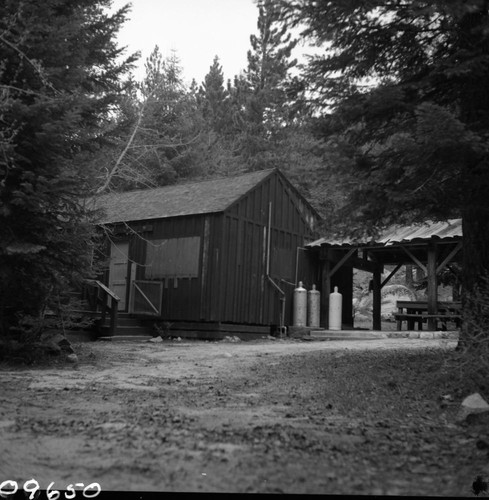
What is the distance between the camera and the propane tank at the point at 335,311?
1788 centimetres

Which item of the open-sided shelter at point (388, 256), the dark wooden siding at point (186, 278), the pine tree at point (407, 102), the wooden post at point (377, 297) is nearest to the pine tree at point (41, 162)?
the pine tree at point (407, 102)

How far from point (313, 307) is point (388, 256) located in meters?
3.80

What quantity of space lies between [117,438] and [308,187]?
29.6m

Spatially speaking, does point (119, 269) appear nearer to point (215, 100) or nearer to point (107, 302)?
point (107, 302)

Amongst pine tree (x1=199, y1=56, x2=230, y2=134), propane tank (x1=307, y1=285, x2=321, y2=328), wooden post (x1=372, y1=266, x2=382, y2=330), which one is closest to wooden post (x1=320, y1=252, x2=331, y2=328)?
propane tank (x1=307, y1=285, x2=321, y2=328)

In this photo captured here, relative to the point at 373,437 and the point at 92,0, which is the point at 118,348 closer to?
the point at 92,0

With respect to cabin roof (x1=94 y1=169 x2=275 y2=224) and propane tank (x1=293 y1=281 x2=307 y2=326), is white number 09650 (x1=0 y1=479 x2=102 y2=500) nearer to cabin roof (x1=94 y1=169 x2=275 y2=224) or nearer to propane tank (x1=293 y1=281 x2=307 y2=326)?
cabin roof (x1=94 y1=169 x2=275 y2=224)

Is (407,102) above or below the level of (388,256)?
above

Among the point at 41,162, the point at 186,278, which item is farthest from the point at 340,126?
the point at 186,278

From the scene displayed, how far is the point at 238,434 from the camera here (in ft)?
13.3

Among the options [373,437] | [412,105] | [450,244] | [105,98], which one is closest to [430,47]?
[412,105]

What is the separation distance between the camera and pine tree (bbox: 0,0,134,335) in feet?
26.5

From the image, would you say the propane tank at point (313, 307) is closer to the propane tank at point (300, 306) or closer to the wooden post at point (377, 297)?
the propane tank at point (300, 306)

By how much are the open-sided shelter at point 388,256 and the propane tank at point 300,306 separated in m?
0.87
